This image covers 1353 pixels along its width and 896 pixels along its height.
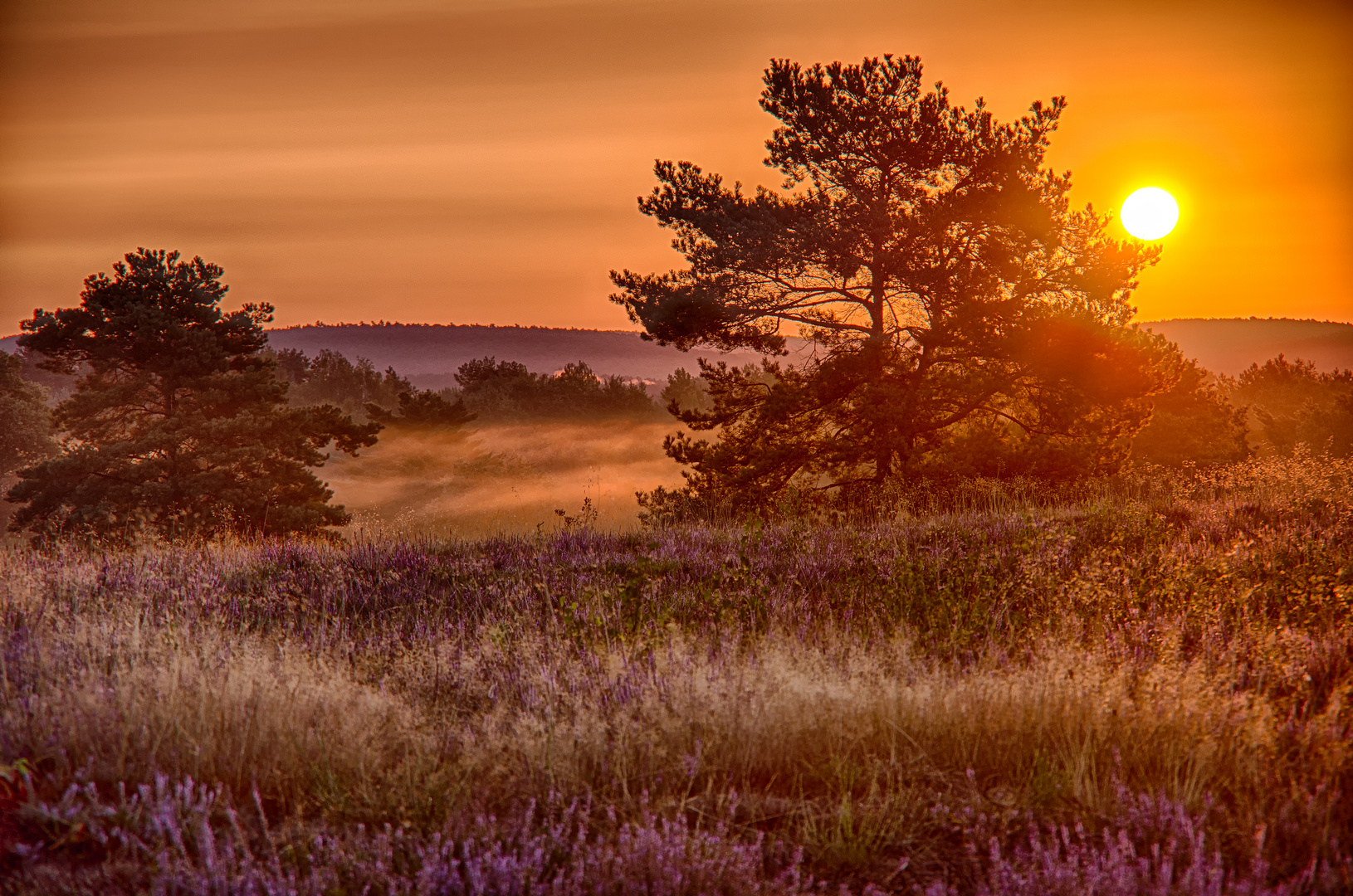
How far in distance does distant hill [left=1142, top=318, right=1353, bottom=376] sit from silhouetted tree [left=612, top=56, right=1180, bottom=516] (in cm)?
7924

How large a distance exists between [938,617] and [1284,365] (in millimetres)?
39893

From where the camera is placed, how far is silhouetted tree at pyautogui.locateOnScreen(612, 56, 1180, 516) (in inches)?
578

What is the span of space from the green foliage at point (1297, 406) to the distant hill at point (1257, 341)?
2016 inches

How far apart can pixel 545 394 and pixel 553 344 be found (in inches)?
4312

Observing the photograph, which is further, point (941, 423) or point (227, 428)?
point (227, 428)

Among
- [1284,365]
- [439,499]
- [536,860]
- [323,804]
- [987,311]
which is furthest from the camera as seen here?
[1284,365]

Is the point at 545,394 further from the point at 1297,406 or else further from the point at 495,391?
the point at 1297,406

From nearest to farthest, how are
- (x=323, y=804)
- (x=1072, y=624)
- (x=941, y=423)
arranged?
1. (x=323, y=804)
2. (x=1072, y=624)
3. (x=941, y=423)

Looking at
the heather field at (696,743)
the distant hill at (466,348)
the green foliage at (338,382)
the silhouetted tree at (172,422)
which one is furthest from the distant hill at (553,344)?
the heather field at (696,743)

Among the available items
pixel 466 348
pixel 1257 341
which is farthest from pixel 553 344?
pixel 1257 341

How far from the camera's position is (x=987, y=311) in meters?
14.7

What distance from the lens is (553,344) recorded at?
15575 centimetres

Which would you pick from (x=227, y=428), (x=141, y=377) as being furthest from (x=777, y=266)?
(x=141, y=377)

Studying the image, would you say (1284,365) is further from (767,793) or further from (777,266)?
(767,793)
